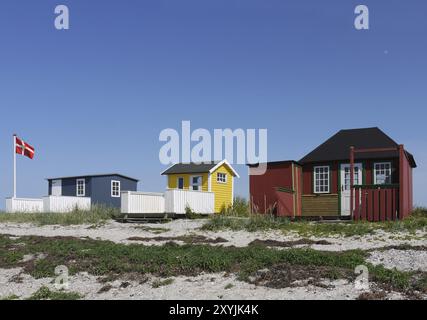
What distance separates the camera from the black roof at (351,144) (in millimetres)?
24273

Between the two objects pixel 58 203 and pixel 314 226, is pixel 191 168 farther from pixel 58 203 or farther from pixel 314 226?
pixel 314 226

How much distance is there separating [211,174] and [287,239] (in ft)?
65.7

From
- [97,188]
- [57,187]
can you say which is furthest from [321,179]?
[57,187]

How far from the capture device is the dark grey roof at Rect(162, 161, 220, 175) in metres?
34.6

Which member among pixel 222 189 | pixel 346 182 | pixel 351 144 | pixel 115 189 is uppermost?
pixel 351 144

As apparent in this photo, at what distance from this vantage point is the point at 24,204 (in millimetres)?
35156

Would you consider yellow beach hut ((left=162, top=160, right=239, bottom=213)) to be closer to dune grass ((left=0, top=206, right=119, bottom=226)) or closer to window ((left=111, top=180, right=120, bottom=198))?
window ((left=111, top=180, right=120, bottom=198))

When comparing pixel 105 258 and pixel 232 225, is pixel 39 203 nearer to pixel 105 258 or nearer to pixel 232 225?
pixel 232 225

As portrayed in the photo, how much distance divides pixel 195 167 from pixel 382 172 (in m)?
14.9

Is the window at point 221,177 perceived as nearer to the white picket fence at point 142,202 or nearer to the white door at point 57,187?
the white picket fence at point 142,202

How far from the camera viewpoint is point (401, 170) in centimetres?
1914

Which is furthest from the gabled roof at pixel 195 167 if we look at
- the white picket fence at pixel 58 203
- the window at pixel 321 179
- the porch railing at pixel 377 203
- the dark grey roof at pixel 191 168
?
the porch railing at pixel 377 203

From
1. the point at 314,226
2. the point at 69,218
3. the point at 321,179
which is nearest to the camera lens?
the point at 314,226

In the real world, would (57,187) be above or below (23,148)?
below
